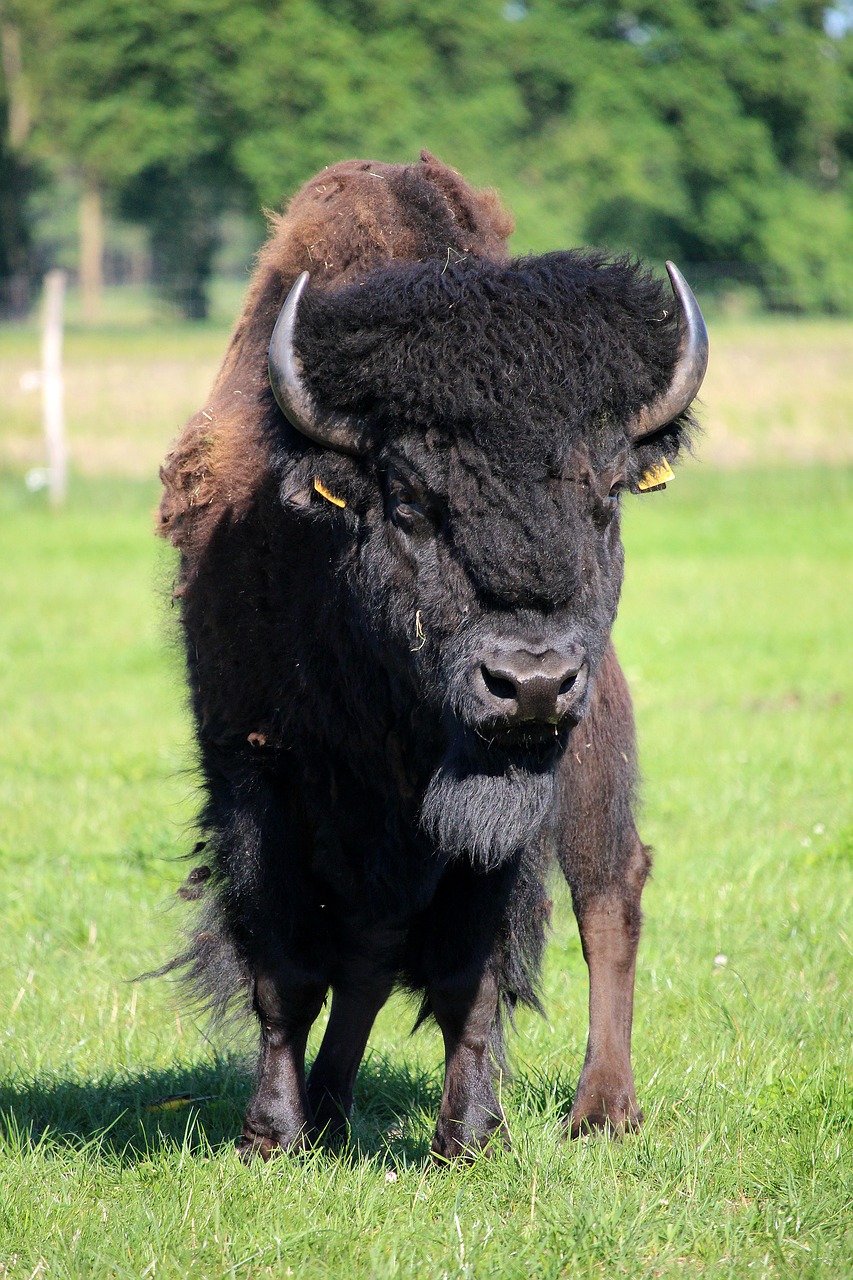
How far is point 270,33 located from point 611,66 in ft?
40.7

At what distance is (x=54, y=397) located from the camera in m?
17.5

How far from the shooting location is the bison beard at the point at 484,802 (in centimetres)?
319

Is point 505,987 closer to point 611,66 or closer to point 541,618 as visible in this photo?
point 541,618

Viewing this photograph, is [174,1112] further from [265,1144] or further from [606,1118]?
[606,1118]

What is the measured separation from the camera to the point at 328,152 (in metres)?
46.6

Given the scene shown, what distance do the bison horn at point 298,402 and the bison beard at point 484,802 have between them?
0.77m

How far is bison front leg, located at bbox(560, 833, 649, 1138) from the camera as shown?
12.3ft

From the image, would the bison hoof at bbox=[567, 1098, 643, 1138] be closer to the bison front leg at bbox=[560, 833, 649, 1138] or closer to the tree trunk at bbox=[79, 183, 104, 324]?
the bison front leg at bbox=[560, 833, 649, 1138]

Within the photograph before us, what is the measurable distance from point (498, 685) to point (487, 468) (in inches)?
18.8

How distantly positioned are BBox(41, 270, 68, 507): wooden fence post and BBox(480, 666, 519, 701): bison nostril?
48.4 ft

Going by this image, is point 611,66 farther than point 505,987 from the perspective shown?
Yes

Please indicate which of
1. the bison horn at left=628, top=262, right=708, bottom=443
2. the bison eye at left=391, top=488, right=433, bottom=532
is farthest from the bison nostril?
the bison horn at left=628, top=262, right=708, bottom=443

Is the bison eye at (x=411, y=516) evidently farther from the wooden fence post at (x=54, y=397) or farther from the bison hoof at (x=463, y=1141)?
the wooden fence post at (x=54, y=397)

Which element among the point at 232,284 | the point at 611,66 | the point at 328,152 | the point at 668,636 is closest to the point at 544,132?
the point at 611,66
